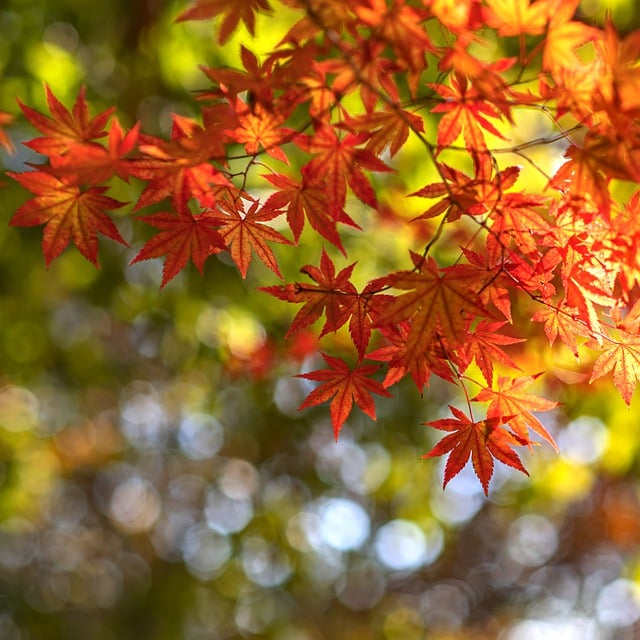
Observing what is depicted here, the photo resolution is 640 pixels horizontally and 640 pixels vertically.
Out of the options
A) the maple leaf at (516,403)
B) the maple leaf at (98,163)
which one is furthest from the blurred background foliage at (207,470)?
the maple leaf at (98,163)

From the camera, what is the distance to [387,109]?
0.84 metres

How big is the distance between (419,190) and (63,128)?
1.54ft

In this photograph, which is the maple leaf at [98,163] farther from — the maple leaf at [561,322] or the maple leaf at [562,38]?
the maple leaf at [561,322]

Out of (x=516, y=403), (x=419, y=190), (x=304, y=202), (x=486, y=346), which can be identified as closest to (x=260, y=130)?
(x=304, y=202)

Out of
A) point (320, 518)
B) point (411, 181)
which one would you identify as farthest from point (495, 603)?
point (411, 181)

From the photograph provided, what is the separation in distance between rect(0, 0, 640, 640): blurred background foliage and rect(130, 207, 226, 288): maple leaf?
61.8 inches

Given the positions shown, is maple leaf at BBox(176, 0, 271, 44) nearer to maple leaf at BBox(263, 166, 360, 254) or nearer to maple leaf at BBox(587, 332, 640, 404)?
maple leaf at BBox(263, 166, 360, 254)

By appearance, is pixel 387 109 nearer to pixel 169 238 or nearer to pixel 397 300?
pixel 397 300

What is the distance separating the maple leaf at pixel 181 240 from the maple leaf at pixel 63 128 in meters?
0.13

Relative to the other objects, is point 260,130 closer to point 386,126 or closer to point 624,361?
point 386,126

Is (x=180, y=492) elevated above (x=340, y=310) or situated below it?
below

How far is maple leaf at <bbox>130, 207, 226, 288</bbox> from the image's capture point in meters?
0.93

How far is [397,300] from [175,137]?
0.34m

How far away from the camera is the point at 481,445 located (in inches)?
40.4
